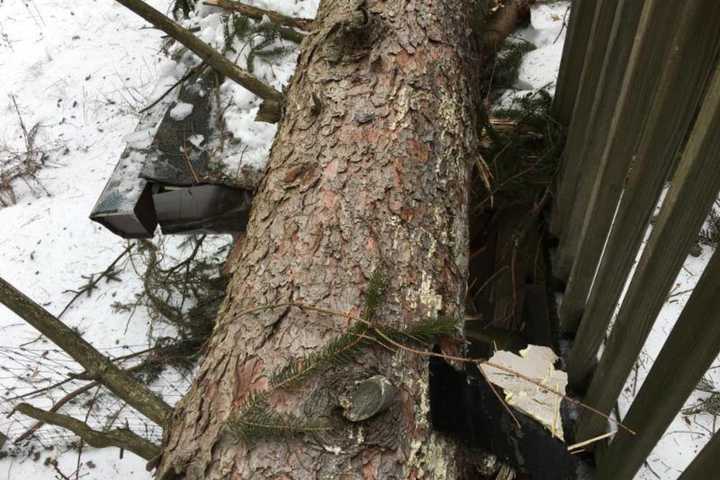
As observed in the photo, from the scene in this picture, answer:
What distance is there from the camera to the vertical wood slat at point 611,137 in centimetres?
133

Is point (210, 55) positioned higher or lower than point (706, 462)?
higher

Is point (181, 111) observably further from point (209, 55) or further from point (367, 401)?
point (367, 401)

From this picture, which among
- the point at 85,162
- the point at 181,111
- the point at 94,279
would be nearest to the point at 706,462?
the point at 181,111

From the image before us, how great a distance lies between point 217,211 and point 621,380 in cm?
166

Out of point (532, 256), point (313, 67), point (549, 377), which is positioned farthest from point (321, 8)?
point (549, 377)

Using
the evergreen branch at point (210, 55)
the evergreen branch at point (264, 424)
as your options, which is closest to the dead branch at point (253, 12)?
the evergreen branch at point (210, 55)

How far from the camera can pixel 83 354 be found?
159cm

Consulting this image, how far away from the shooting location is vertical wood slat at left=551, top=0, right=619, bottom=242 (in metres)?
1.72

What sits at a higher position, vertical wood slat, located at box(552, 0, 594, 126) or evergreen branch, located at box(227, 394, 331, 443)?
vertical wood slat, located at box(552, 0, 594, 126)

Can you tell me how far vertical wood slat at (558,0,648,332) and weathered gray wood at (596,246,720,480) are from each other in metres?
0.42

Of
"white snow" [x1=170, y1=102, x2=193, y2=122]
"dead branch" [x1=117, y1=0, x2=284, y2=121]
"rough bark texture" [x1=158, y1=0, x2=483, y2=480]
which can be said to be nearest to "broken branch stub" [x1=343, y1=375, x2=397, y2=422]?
"rough bark texture" [x1=158, y1=0, x2=483, y2=480]

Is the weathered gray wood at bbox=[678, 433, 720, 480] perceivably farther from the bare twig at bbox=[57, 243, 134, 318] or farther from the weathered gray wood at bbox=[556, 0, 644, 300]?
→ the bare twig at bbox=[57, 243, 134, 318]

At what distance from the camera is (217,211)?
7.89 feet

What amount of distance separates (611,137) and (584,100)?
530 millimetres
